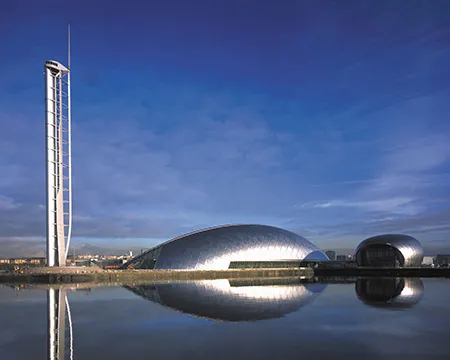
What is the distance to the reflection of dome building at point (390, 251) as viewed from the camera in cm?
7144

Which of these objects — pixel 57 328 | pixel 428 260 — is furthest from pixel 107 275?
pixel 428 260

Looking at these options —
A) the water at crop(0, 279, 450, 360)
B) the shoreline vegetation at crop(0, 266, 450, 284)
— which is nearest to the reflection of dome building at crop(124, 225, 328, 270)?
the shoreline vegetation at crop(0, 266, 450, 284)

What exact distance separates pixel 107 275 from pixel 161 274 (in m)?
6.09

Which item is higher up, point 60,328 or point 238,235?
point 238,235

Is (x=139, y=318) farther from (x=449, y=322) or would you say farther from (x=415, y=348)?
(x=449, y=322)

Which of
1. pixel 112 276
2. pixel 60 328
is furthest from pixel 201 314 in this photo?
pixel 112 276

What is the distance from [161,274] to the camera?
5272cm

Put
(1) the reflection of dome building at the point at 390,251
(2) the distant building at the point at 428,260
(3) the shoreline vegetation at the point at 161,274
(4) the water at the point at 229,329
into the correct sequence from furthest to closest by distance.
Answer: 1. (2) the distant building at the point at 428,260
2. (1) the reflection of dome building at the point at 390,251
3. (3) the shoreline vegetation at the point at 161,274
4. (4) the water at the point at 229,329

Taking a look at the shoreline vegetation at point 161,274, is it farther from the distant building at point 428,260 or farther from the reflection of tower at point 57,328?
the distant building at point 428,260

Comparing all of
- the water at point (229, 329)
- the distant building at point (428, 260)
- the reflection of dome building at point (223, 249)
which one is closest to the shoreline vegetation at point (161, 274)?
the reflection of dome building at point (223, 249)

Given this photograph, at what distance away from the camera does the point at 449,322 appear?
708 inches

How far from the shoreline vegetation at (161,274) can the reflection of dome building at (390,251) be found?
9.84 m

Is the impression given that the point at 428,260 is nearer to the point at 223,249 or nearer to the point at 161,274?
the point at 223,249

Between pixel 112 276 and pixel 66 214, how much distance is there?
8.53 metres
